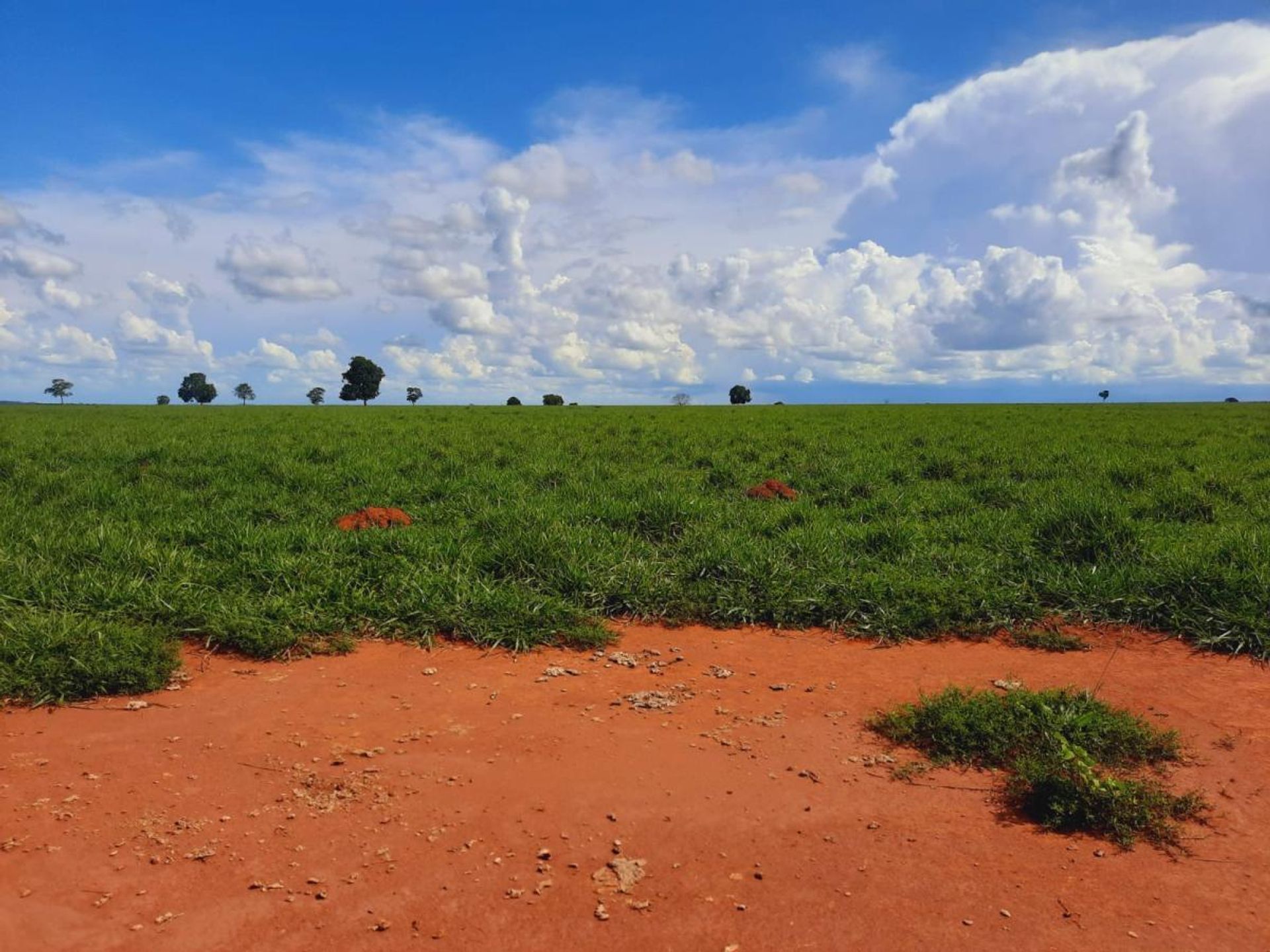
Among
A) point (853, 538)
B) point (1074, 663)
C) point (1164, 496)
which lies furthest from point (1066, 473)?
point (1074, 663)

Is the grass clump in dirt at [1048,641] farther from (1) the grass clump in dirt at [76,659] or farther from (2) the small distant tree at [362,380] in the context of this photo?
(2) the small distant tree at [362,380]

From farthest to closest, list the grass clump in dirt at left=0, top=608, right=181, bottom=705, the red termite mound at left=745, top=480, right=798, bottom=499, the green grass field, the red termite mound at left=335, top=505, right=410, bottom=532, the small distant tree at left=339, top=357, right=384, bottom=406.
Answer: the small distant tree at left=339, top=357, right=384, bottom=406 → the red termite mound at left=745, top=480, right=798, bottom=499 → the red termite mound at left=335, top=505, right=410, bottom=532 → the green grass field → the grass clump in dirt at left=0, top=608, right=181, bottom=705

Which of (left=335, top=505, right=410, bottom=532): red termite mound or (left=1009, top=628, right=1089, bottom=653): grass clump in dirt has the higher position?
(left=335, top=505, right=410, bottom=532): red termite mound

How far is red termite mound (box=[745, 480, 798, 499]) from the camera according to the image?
10.7 m

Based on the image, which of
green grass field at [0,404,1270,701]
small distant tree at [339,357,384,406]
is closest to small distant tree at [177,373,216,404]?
small distant tree at [339,357,384,406]

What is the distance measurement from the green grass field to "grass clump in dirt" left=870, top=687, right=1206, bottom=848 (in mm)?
1793

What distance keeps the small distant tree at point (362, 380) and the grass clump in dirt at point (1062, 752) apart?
92073 mm

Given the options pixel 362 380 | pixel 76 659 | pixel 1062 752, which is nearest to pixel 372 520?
pixel 76 659

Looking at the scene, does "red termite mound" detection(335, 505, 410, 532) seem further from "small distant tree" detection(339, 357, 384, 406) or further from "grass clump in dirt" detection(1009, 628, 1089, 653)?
"small distant tree" detection(339, 357, 384, 406)

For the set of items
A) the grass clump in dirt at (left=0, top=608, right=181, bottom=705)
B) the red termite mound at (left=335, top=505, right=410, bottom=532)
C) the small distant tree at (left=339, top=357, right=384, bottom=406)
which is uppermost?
the small distant tree at (left=339, top=357, right=384, bottom=406)

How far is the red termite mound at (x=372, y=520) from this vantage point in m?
8.46

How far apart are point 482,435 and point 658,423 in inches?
286

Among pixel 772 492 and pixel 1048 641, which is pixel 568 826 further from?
pixel 772 492

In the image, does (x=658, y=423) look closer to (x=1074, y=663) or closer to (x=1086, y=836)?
(x=1074, y=663)
